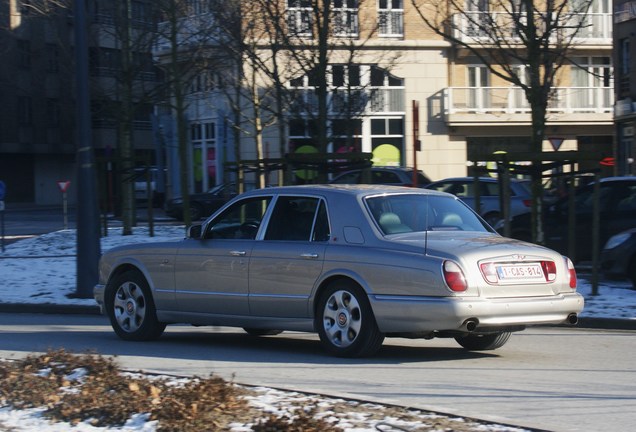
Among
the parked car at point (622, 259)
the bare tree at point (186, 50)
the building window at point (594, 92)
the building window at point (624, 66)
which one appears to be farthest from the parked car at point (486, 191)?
the building window at point (594, 92)

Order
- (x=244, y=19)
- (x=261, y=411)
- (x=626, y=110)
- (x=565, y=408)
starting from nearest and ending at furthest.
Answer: (x=261, y=411) < (x=565, y=408) < (x=244, y=19) < (x=626, y=110)

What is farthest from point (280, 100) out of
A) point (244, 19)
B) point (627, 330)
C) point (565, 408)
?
point (565, 408)

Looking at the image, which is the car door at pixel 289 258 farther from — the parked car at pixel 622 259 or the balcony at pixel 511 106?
the balcony at pixel 511 106

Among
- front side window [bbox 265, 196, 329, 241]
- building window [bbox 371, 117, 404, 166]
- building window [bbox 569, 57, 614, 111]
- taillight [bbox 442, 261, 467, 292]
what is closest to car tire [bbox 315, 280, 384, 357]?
front side window [bbox 265, 196, 329, 241]

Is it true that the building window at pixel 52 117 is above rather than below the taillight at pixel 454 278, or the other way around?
above

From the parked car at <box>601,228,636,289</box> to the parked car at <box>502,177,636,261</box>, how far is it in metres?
2.47

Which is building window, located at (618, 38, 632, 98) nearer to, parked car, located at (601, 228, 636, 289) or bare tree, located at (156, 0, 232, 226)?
bare tree, located at (156, 0, 232, 226)

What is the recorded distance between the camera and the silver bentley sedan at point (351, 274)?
8.66 m

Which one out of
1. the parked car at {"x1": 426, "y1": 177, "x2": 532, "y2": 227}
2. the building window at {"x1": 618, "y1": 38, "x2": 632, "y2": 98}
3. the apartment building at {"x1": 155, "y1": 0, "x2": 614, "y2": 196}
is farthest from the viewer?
the apartment building at {"x1": 155, "y1": 0, "x2": 614, "y2": 196}

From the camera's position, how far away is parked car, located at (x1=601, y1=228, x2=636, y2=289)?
14.2 m

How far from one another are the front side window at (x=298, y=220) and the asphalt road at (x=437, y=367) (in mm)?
1124

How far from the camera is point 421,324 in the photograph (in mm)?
8680

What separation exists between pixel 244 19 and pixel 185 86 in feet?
8.00

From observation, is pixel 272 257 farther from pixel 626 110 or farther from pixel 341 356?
pixel 626 110
